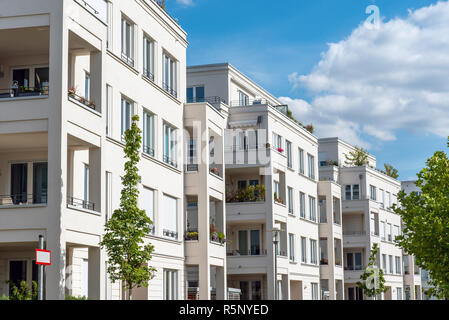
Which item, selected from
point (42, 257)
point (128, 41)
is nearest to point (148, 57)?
point (128, 41)

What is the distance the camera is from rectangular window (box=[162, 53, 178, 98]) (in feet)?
123

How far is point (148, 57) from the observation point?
35.7 meters

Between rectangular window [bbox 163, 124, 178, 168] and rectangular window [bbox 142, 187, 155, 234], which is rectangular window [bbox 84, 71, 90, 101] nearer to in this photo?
rectangular window [bbox 142, 187, 155, 234]

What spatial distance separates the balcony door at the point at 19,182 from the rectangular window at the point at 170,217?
363 inches

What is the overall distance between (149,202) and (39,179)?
7.28m

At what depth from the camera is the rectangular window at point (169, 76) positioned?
37.5 meters

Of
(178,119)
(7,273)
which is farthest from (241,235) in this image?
(7,273)

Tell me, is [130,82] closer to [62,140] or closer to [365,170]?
[62,140]

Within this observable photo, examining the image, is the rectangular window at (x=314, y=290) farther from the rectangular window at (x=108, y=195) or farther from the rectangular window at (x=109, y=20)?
the rectangular window at (x=109, y=20)

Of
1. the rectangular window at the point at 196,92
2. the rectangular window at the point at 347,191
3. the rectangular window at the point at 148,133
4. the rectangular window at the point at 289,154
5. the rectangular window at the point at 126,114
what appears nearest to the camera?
the rectangular window at the point at 126,114

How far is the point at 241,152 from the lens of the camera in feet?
160

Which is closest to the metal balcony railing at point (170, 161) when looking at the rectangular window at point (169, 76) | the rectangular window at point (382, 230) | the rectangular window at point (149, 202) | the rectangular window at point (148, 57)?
the rectangular window at point (149, 202)

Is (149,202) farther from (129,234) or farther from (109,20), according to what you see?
(129,234)

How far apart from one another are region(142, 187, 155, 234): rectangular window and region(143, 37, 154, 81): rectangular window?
5764mm
